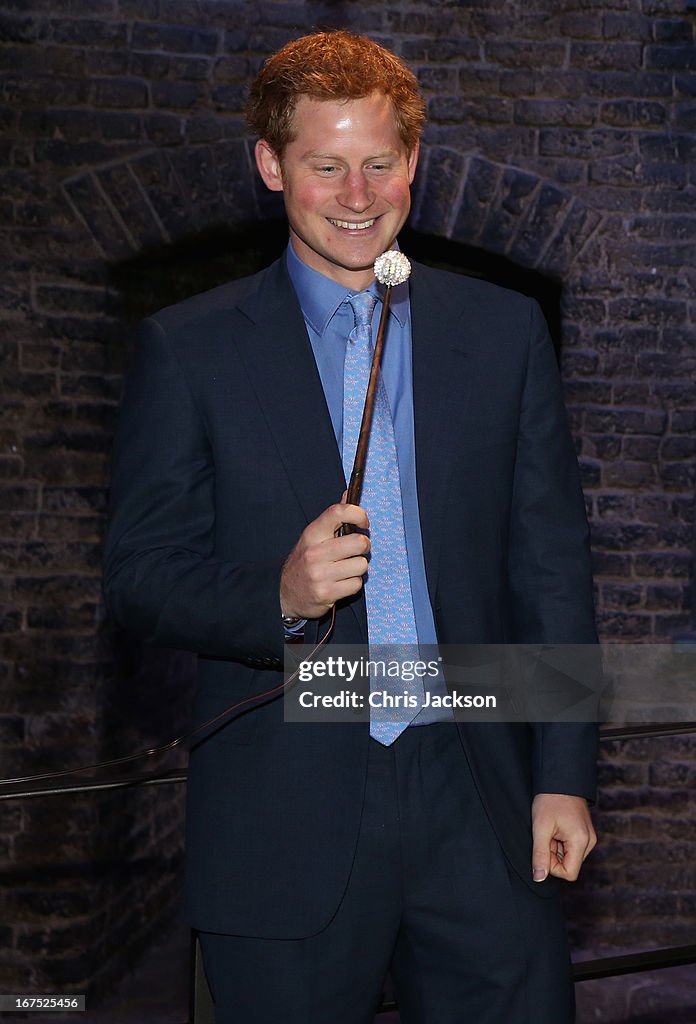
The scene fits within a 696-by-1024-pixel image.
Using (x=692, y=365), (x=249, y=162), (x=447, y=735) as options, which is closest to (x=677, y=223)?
(x=692, y=365)

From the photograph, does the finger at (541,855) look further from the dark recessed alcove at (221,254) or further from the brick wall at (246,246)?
the dark recessed alcove at (221,254)

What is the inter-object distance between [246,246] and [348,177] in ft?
9.39

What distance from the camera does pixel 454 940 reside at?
174 centimetres

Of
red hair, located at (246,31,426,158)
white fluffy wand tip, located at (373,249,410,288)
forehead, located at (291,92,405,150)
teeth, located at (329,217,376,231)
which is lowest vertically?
white fluffy wand tip, located at (373,249,410,288)

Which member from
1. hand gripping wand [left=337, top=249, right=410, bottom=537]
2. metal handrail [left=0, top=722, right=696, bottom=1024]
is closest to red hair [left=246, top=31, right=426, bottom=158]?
hand gripping wand [left=337, top=249, right=410, bottom=537]

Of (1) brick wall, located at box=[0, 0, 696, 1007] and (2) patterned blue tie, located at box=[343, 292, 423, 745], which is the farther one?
(1) brick wall, located at box=[0, 0, 696, 1007]

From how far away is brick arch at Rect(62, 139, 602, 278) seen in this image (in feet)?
14.0

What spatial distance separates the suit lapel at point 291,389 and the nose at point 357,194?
18 centimetres

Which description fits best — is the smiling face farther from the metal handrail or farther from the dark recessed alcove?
the dark recessed alcove

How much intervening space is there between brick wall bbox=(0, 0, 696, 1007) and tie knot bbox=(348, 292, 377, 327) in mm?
2550

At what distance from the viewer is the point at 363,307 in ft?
6.22

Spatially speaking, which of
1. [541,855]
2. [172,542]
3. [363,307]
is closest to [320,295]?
[363,307]

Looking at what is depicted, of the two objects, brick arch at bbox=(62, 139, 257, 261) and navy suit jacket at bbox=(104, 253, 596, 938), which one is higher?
brick arch at bbox=(62, 139, 257, 261)

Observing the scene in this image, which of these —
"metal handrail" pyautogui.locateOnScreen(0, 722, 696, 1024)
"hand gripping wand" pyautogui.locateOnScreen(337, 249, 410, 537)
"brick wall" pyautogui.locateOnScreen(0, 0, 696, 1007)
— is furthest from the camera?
"brick wall" pyautogui.locateOnScreen(0, 0, 696, 1007)
